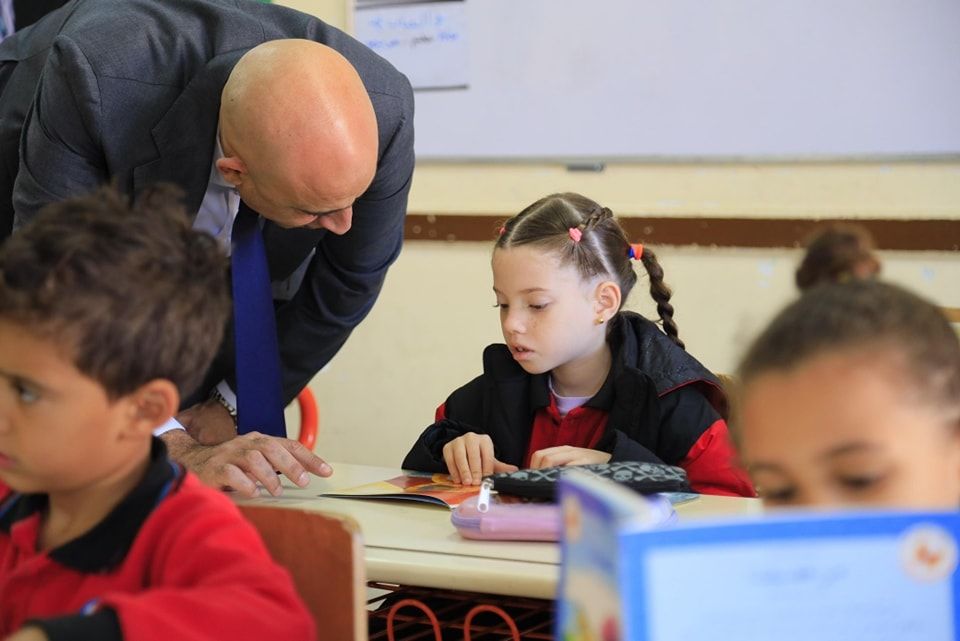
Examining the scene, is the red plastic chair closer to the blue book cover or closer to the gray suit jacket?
the gray suit jacket

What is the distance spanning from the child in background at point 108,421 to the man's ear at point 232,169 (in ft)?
→ 2.99

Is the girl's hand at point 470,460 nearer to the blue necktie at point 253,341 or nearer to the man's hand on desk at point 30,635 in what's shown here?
the blue necktie at point 253,341

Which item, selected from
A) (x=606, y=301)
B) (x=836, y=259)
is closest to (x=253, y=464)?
(x=606, y=301)

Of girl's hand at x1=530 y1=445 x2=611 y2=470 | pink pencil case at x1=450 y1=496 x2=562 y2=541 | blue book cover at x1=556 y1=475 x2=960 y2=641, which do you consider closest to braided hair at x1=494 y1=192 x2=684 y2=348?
girl's hand at x1=530 y1=445 x2=611 y2=470

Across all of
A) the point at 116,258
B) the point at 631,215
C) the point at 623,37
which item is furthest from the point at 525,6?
the point at 116,258

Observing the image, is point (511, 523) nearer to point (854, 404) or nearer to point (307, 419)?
point (854, 404)

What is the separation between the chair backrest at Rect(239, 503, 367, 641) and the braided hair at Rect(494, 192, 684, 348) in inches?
45.8

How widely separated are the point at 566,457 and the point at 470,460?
165 millimetres

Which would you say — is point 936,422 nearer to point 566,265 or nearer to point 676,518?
point 676,518

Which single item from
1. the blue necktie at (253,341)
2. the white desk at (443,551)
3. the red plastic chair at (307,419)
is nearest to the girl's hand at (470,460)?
the white desk at (443,551)

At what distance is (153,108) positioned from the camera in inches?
78.7

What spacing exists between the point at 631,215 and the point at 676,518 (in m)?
1.90

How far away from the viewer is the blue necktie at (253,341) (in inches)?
77.7

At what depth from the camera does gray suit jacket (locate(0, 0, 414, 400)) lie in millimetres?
1946
